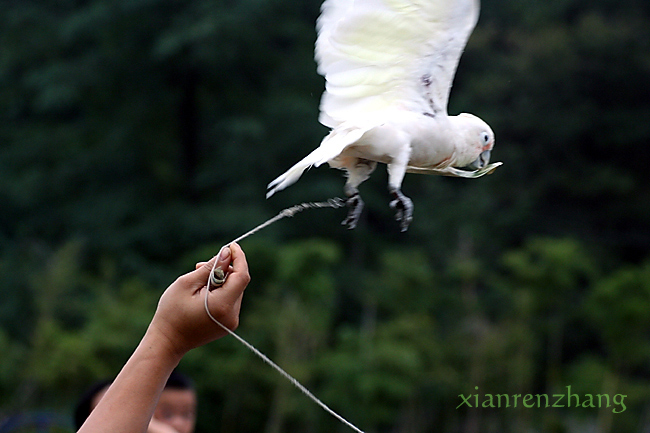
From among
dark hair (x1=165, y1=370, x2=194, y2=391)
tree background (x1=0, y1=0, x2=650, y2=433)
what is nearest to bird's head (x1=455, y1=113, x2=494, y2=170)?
→ dark hair (x1=165, y1=370, x2=194, y2=391)

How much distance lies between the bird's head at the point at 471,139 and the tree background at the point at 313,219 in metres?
3.67

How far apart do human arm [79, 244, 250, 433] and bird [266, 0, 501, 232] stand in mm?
355

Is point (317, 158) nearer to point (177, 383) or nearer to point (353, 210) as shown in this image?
point (353, 210)

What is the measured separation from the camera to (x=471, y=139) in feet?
4.25

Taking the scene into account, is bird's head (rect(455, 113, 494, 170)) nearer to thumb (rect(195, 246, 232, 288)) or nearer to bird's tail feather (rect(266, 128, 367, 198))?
bird's tail feather (rect(266, 128, 367, 198))

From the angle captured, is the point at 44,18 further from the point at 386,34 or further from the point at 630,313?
the point at 386,34

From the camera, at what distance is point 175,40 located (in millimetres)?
7258

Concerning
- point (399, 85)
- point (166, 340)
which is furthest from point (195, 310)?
point (399, 85)

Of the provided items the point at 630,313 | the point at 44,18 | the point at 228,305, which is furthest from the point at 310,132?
the point at 228,305

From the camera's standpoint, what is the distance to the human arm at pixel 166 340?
0.79 metres

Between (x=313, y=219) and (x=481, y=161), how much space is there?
248 inches

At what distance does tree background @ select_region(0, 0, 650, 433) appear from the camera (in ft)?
17.6

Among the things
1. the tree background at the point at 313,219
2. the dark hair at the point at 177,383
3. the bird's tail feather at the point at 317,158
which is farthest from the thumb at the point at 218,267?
the tree background at the point at 313,219

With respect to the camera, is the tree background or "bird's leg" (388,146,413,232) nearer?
"bird's leg" (388,146,413,232)
